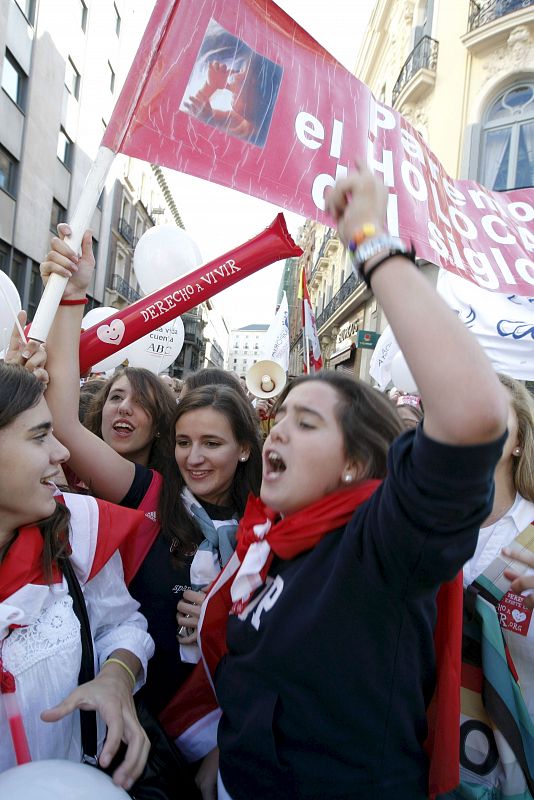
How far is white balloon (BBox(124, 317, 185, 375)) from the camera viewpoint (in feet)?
19.3

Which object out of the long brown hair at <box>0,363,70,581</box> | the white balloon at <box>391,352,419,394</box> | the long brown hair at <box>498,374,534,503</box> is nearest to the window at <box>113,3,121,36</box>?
the white balloon at <box>391,352,419,394</box>

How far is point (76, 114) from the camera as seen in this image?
19016 millimetres

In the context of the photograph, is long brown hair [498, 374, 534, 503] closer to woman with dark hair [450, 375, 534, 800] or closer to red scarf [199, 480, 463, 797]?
woman with dark hair [450, 375, 534, 800]

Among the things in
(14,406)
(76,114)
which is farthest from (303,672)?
(76,114)

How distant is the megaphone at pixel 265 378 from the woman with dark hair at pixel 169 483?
498 centimetres

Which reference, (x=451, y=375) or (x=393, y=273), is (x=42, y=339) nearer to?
(x=393, y=273)

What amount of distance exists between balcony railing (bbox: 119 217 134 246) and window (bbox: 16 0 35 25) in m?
12.9

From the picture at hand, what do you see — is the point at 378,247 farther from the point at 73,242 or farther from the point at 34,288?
the point at 34,288

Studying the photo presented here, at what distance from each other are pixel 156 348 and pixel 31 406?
4.55 meters

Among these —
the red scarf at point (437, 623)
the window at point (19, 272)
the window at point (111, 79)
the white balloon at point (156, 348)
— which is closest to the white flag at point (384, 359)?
the white balloon at point (156, 348)

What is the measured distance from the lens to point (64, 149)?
18.6 m

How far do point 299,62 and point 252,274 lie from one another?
3.13 feet

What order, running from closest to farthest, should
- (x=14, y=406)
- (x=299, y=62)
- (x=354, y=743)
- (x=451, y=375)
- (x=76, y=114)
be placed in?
(x=451, y=375)
(x=354, y=743)
(x=14, y=406)
(x=299, y=62)
(x=76, y=114)

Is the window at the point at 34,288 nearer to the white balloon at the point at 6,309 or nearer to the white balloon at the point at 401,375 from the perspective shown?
the white balloon at the point at 401,375
